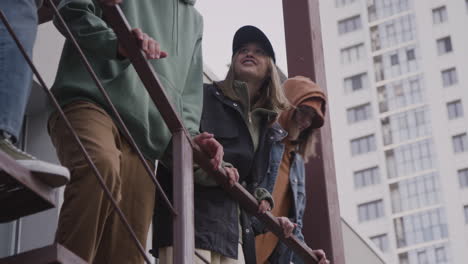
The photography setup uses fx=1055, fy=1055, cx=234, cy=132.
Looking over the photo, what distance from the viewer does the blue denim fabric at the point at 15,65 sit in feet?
11.2

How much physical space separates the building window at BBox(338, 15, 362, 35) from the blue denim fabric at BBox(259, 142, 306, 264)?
237 ft

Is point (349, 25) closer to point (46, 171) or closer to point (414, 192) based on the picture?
point (414, 192)

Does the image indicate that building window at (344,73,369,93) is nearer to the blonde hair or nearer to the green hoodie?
the blonde hair

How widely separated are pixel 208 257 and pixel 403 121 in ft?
232

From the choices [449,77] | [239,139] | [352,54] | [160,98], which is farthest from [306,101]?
[352,54]

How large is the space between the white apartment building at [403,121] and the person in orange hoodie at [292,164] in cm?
6292

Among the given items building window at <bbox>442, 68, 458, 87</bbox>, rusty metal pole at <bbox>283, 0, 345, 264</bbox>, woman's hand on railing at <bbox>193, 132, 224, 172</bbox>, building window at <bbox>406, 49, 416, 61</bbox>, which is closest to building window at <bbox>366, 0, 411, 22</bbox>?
building window at <bbox>406, 49, 416, 61</bbox>

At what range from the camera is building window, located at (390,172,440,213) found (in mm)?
71688

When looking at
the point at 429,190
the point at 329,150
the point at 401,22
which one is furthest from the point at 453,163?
the point at 329,150

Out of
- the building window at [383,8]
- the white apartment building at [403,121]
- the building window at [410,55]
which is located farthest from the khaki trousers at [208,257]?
the building window at [383,8]

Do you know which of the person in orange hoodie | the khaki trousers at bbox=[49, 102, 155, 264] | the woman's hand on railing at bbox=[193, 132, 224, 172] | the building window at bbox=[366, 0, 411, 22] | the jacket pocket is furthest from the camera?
the building window at bbox=[366, 0, 411, 22]

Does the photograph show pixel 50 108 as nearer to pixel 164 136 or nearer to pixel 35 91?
pixel 164 136

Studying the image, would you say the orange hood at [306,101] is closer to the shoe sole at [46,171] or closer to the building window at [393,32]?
the shoe sole at [46,171]

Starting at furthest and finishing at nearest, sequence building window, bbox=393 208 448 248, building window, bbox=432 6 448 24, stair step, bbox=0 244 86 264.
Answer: building window, bbox=432 6 448 24 → building window, bbox=393 208 448 248 → stair step, bbox=0 244 86 264
